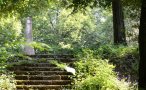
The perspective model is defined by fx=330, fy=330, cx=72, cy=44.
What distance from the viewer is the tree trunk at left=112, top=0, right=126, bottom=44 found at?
1819cm

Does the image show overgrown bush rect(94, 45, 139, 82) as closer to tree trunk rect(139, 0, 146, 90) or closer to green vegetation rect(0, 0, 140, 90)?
green vegetation rect(0, 0, 140, 90)

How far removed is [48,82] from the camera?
11070 millimetres

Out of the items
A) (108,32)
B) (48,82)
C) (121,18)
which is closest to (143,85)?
(48,82)

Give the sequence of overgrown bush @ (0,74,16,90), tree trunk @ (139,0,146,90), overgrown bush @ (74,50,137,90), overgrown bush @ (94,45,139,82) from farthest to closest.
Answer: overgrown bush @ (94,45,139,82)
overgrown bush @ (0,74,16,90)
overgrown bush @ (74,50,137,90)
tree trunk @ (139,0,146,90)

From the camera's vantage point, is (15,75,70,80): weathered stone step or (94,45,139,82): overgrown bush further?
(94,45,139,82): overgrown bush

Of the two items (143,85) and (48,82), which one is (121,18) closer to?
(48,82)

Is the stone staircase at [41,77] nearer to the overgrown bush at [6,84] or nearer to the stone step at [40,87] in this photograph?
the stone step at [40,87]

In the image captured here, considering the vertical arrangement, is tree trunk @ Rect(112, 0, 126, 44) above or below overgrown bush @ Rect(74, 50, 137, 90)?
above

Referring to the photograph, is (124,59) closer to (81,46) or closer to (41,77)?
(41,77)

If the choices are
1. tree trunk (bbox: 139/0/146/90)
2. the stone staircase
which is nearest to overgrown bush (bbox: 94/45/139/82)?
the stone staircase

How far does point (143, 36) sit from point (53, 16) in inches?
1348

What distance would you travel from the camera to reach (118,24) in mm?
18359

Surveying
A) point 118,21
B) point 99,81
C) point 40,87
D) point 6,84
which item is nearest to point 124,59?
point 40,87

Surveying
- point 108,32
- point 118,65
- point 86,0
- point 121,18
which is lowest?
point 118,65
